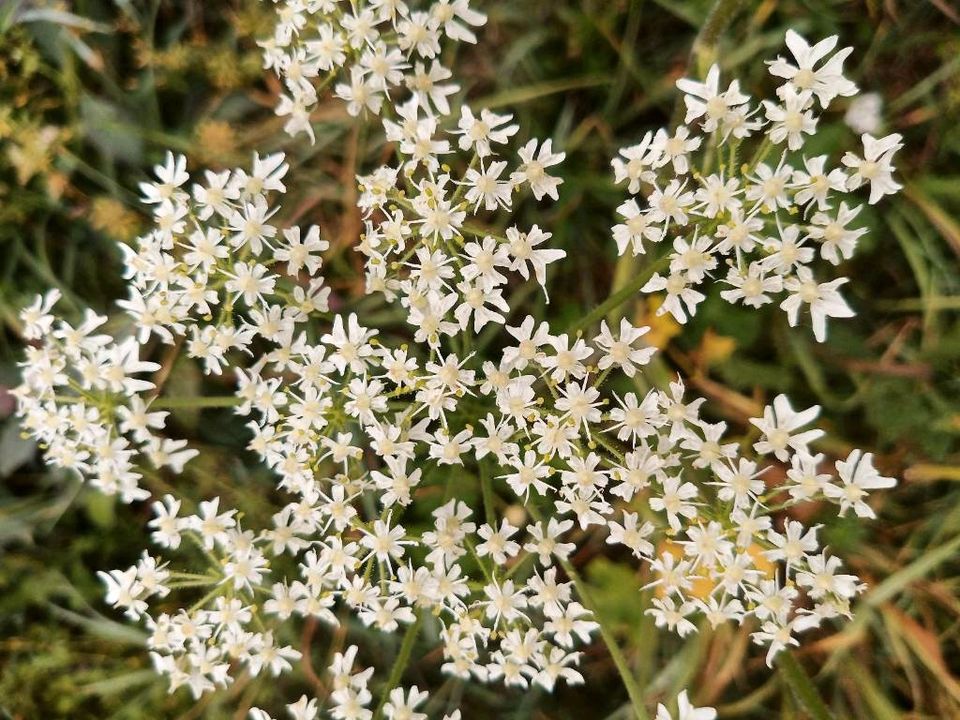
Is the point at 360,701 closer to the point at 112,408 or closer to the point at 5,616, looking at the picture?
the point at 112,408

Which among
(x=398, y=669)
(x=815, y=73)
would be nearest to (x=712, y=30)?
(x=815, y=73)

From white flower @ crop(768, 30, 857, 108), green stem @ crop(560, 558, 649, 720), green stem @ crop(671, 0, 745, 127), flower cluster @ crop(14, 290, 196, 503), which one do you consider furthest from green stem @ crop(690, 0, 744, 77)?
flower cluster @ crop(14, 290, 196, 503)

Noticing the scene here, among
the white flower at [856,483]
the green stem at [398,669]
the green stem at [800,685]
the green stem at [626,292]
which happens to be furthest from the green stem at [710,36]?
the green stem at [398,669]

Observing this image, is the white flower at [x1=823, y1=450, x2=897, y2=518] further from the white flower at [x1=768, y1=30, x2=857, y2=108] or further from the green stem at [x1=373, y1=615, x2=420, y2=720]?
the green stem at [x1=373, y1=615, x2=420, y2=720]

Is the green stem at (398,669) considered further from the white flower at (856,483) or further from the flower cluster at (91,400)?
the white flower at (856,483)

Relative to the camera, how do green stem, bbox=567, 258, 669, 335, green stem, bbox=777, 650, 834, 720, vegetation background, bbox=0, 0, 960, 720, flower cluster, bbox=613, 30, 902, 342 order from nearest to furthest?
flower cluster, bbox=613, 30, 902, 342
green stem, bbox=567, 258, 669, 335
green stem, bbox=777, 650, 834, 720
vegetation background, bbox=0, 0, 960, 720

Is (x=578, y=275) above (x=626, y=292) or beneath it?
above

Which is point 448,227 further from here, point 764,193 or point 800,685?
point 800,685

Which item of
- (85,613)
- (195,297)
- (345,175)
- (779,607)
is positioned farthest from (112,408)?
(779,607)
